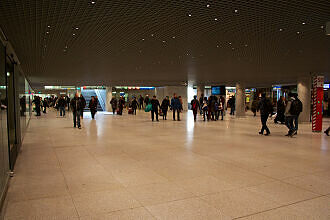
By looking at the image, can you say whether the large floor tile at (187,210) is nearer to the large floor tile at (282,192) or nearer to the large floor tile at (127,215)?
the large floor tile at (127,215)

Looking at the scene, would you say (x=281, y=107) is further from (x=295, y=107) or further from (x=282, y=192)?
(x=282, y=192)

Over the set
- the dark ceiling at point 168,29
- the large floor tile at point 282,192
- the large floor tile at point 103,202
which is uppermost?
the dark ceiling at point 168,29

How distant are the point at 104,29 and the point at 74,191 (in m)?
4.98

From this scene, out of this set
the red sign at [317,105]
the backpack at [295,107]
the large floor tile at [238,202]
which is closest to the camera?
the large floor tile at [238,202]

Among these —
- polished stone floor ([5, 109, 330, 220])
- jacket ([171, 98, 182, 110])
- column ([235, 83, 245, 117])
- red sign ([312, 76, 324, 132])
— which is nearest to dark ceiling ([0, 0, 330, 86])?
red sign ([312, 76, 324, 132])

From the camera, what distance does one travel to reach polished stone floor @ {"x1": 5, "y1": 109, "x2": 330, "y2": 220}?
11.5 feet

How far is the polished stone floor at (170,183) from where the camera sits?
11.5ft

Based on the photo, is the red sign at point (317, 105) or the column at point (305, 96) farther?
the column at point (305, 96)

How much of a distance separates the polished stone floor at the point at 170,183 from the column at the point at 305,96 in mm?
11394

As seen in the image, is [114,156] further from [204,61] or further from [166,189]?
[204,61]

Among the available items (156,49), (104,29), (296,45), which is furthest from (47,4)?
(296,45)

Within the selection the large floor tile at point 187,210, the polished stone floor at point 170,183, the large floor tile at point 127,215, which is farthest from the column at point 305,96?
the large floor tile at point 127,215

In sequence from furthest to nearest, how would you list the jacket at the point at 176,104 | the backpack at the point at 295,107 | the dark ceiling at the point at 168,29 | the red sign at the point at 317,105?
the jacket at the point at 176,104 → the red sign at the point at 317,105 → the backpack at the point at 295,107 → the dark ceiling at the point at 168,29

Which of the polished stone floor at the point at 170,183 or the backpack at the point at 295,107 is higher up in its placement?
the backpack at the point at 295,107
